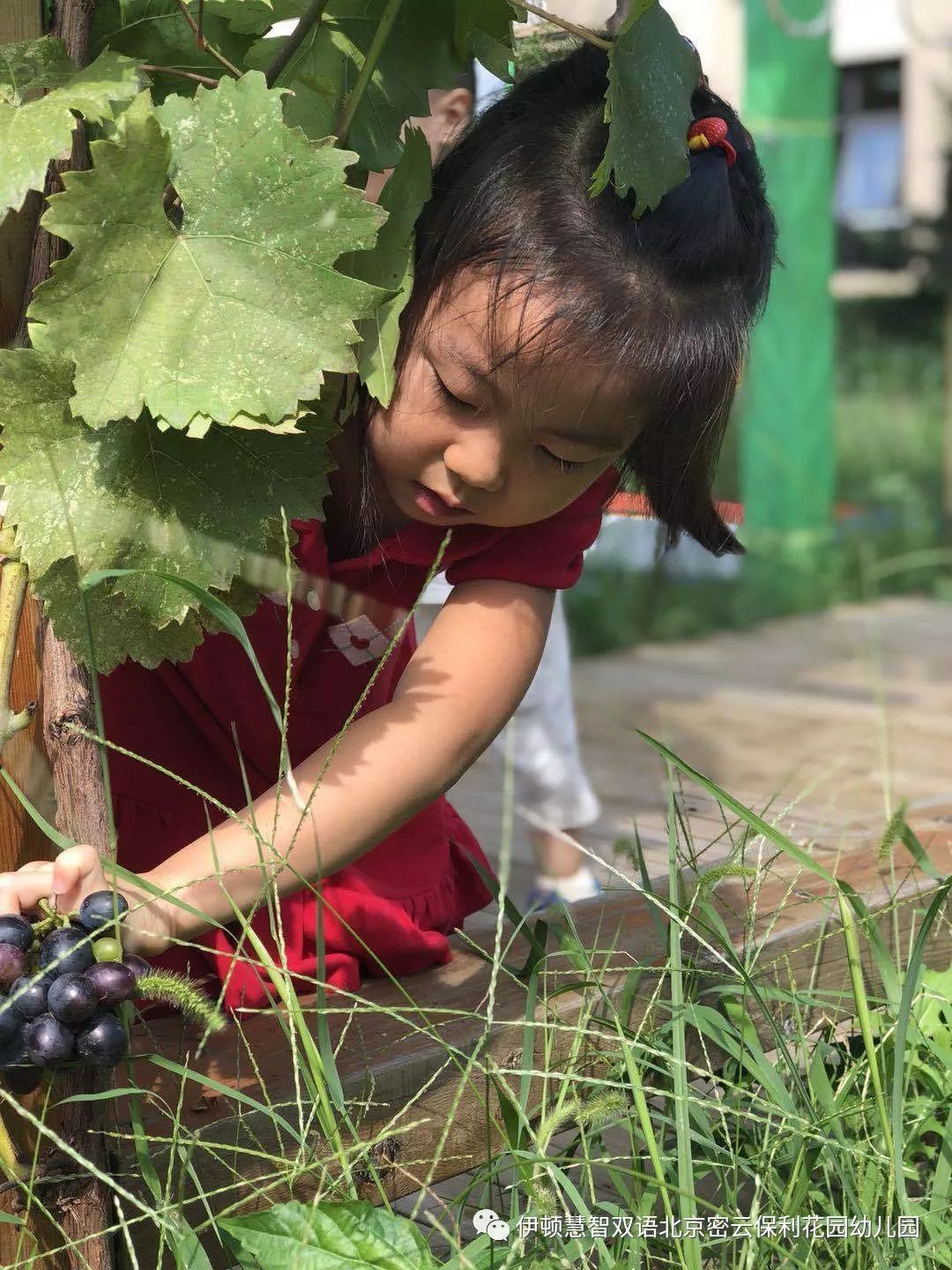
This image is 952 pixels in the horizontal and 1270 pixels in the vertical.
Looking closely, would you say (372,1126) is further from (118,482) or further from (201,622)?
(118,482)

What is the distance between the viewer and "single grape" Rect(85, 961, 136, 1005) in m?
0.97

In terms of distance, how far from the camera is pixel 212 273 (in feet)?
3.34

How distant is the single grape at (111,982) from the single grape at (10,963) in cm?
4

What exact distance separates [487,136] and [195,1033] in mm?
860

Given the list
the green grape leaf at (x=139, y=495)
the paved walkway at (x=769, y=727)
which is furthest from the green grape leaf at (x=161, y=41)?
the paved walkway at (x=769, y=727)

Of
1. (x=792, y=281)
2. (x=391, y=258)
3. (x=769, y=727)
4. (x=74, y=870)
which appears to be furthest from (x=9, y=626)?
(x=792, y=281)

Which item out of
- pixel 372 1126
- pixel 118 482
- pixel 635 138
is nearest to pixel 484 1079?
pixel 372 1126

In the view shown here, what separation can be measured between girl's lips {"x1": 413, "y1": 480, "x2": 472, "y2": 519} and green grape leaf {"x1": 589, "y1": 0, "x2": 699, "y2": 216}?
34 centimetres

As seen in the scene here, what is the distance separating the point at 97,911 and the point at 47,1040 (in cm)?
10

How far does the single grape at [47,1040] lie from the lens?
95 cm

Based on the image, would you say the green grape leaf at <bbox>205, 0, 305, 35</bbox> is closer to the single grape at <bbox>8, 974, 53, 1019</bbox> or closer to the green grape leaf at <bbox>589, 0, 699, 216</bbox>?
the green grape leaf at <bbox>589, 0, 699, 216</bbox>

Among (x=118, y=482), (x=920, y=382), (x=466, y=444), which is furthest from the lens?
(x=920, y=382)

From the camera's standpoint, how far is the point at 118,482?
3.49 feet

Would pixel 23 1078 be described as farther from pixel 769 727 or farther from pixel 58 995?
pixel 769 727
